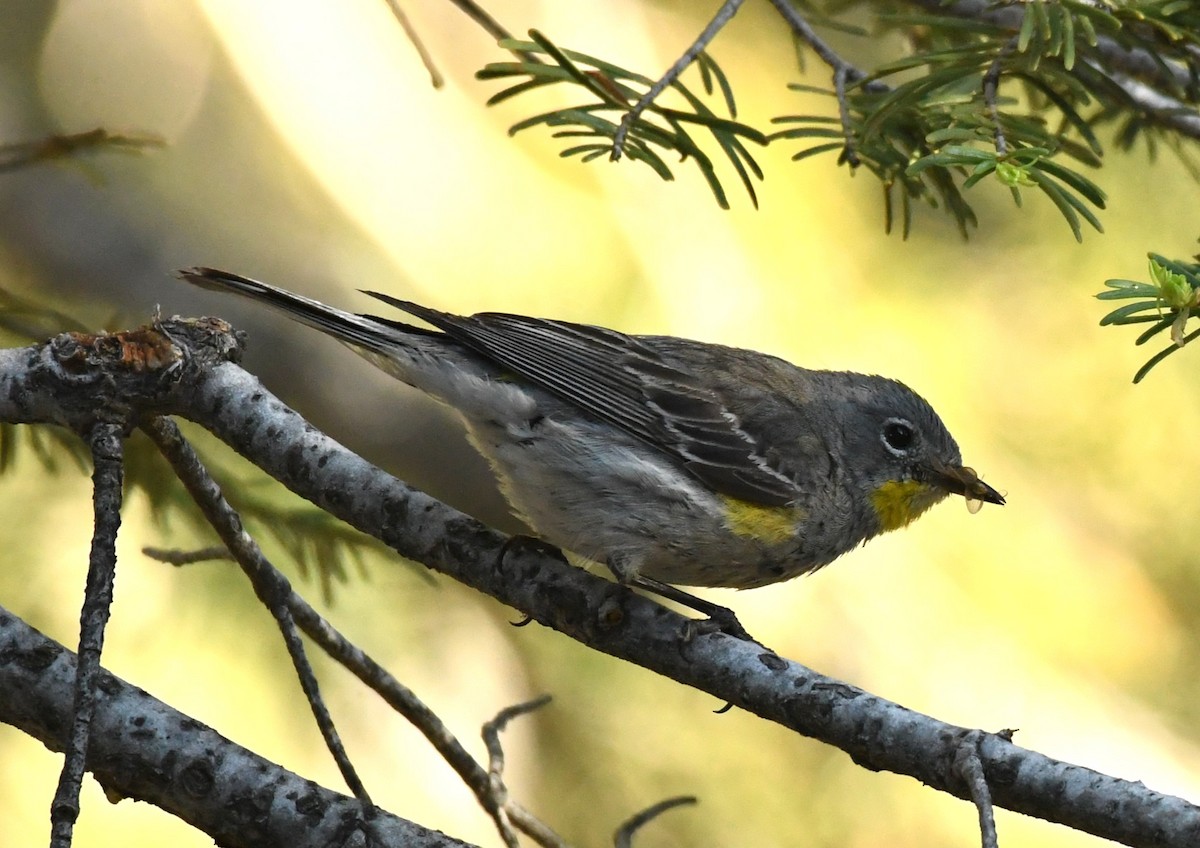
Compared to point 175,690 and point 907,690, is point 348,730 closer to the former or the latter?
point 175,690

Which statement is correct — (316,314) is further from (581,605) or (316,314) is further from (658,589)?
(658,589)

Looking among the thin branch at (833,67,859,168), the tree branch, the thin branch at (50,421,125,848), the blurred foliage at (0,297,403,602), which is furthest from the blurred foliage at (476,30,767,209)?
the blurred foliage at (0,297,403,602)

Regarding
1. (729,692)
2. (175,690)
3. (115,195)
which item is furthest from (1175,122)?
(115,195)

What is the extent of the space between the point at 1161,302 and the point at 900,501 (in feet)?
6.11

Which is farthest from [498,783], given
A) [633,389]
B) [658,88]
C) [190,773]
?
[658,88]

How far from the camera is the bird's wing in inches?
136

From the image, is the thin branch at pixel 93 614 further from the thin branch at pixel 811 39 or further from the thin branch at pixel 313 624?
the thin branch at pixel 811 39

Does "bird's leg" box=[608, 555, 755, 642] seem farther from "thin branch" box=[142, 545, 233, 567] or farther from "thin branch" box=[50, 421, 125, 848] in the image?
"thin branch" box=[50, 421, 125, 848]

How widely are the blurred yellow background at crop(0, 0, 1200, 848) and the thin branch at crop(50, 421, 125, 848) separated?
1395 mm

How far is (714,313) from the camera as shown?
18.7 ft

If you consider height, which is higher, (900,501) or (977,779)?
(900,501)

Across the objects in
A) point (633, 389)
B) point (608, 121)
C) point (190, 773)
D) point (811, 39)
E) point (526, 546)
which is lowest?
point (190, 773)

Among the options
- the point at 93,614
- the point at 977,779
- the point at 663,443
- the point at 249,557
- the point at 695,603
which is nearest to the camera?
the point at 977,779

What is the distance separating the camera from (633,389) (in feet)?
12.3
